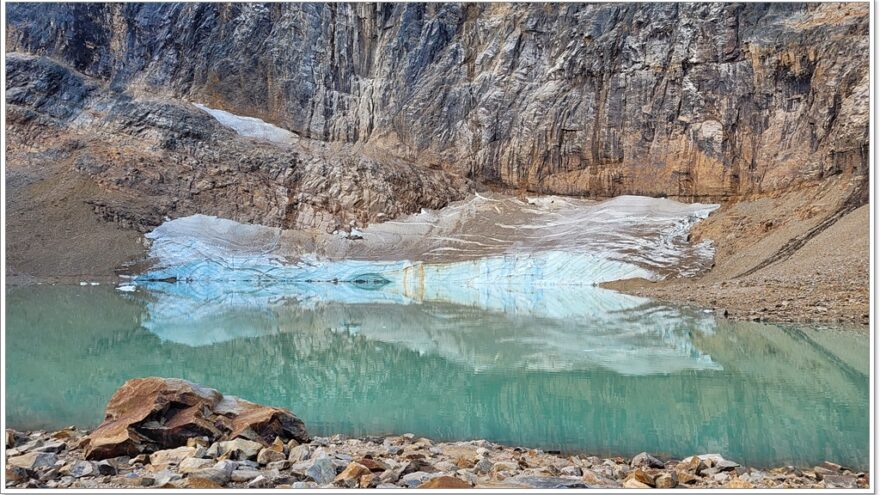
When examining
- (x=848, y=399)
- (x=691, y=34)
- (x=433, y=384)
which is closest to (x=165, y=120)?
(x=691, y=34)

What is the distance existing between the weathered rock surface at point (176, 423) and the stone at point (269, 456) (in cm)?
8

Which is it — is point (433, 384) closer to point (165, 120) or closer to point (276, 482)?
point (276, 482)

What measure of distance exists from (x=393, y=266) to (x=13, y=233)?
19.7 meters

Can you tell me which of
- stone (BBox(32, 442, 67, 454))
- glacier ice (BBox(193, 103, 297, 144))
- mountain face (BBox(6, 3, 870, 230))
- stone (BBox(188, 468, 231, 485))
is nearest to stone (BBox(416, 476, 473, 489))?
stone (BBox(188, 468, 231, 485))

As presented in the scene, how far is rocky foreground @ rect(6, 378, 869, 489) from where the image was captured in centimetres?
396

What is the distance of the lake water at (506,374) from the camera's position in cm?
616

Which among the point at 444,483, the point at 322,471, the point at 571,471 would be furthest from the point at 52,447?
the point at 571,471

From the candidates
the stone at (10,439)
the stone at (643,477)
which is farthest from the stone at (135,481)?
the stone at (643,477)

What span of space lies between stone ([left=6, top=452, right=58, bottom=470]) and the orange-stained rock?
2.54 m

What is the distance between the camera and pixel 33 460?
4391mm

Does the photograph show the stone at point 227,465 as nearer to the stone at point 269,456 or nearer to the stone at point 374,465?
the stone at point 269,456

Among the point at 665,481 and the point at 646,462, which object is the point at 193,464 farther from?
the point at 646,462

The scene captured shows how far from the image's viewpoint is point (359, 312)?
19703mm

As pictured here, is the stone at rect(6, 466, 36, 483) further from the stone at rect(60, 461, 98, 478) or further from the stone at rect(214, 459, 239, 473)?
the stone at rect(214, 459, 239, 473)
